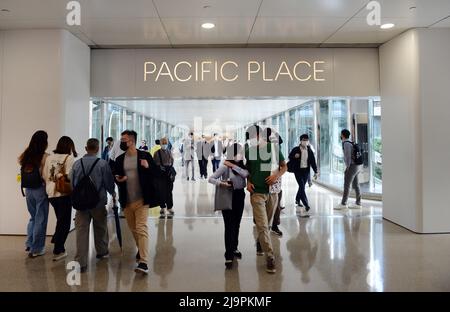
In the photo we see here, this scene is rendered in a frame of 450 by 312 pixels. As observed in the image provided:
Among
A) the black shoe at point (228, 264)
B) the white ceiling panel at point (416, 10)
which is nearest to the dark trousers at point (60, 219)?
the black shoe at point (228, 264)

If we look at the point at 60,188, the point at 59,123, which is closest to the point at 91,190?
the point at 60,188

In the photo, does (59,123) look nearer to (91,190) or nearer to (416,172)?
(91,190)

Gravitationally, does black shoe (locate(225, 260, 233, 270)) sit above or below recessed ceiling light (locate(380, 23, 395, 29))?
below

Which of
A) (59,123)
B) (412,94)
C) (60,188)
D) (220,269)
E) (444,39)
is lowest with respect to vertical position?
(220,269)

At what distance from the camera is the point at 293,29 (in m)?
6.42

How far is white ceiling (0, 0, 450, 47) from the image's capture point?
5266 mm

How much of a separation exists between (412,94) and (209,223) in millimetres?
4254

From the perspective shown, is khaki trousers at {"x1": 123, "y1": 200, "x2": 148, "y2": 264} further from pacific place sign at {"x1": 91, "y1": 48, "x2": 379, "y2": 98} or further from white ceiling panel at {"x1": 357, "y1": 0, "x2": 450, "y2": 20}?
white ceiling panel at {"x1": 357, "y1": 0, "x2": 450, "y2": 20}

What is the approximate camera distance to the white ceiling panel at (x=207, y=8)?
520 centimetres

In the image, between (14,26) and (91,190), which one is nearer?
(91,190)

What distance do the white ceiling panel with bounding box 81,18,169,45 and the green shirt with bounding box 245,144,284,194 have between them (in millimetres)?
2880

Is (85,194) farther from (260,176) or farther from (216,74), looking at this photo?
(216,74)

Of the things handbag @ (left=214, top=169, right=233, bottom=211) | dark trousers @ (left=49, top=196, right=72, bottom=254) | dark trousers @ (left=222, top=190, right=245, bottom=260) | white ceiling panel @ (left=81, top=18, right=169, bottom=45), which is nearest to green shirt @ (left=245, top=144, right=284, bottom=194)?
dark trousers @ (left=222, top=190, right=245, bottom=260)

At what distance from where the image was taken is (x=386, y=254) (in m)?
5.02
